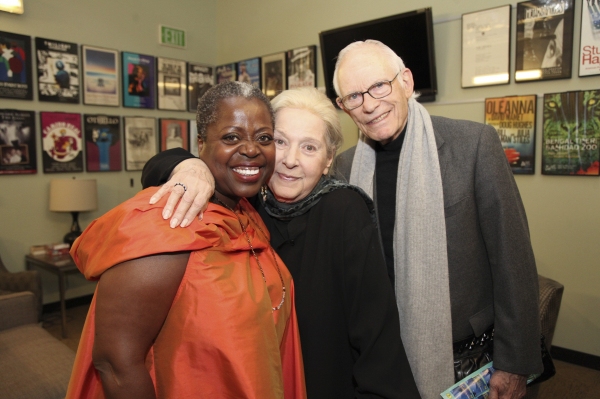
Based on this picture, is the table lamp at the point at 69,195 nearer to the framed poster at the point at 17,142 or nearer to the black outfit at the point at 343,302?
the framed poster at the point at 17,142

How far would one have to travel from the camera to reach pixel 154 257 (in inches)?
33.9

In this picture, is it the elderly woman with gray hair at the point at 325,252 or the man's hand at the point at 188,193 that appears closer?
the man's hand at the point at 188,193

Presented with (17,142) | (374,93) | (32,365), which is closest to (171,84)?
(17,142)

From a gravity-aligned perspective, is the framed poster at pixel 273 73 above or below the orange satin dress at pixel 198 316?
above

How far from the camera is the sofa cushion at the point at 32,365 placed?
224 cm

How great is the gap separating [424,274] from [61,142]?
4.44m

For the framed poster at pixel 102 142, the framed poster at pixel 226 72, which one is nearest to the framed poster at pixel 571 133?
the framed poster at pixel 226 72

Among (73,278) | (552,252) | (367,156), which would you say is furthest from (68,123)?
(552,252)

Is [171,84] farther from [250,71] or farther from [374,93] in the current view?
[374,93]

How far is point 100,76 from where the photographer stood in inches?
191

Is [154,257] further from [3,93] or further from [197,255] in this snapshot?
[3,93]

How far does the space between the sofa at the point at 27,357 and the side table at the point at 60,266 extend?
0.91 meters

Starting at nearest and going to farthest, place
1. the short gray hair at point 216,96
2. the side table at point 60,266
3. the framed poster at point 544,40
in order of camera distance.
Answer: the short gray hair at point 216,96 < the framed poster at point 544,40 < the side table at point 60,266

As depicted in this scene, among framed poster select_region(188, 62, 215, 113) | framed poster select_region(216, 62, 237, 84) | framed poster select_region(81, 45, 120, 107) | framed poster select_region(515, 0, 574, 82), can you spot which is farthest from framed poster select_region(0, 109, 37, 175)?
framed poster select_region(515, 0, 574, 82)
